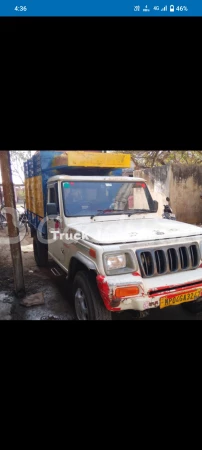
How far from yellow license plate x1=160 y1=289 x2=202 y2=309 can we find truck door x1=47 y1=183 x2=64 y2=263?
181cm

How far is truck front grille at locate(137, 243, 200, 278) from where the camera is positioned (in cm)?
248

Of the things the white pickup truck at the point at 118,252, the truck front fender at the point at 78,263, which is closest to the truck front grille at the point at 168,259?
the white pickup truck at the point at 118,252

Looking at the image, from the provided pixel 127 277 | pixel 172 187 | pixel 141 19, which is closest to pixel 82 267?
pixel 127 277

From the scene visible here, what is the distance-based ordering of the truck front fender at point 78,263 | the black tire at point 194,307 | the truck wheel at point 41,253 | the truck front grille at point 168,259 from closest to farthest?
1. the truck front grille at point 168,259
2. the truck front fender at point 78,263
3. the black tire at point 194,307
4. the truck wheel at point 41,253

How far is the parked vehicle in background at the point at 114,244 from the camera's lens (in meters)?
2.37

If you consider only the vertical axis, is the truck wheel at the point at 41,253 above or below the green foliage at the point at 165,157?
below

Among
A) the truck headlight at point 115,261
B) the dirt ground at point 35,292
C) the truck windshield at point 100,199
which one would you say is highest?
the truck windshield at point 100,199

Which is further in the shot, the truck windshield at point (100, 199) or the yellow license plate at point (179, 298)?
the truck windshield at point (100, 199)

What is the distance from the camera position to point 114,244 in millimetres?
2463

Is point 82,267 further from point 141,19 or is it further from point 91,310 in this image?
point 141,19

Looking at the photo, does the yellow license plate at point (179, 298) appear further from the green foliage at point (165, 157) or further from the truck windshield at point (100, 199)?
the green foliage at point (165, 157)

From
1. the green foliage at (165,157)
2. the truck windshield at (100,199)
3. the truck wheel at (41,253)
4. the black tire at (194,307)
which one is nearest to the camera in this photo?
the black tire at (194,307)

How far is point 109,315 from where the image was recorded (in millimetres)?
2559

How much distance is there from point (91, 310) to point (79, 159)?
7.83 ft
